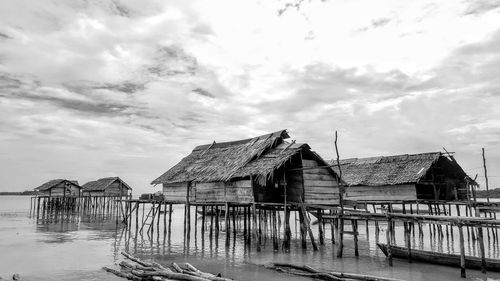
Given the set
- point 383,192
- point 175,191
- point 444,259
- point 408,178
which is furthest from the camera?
point 383,192

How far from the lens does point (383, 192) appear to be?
2534cm

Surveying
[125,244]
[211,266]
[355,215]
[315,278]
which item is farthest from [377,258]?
[125,244]

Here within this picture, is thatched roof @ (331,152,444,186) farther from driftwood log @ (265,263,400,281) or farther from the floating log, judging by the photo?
driftwood log @ (265,263,400,281)

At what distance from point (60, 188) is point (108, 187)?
5.70m

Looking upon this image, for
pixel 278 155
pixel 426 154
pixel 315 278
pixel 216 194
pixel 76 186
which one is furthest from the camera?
pixel 76 186

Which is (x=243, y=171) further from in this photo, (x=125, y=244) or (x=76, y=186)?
(x=76, y=186)

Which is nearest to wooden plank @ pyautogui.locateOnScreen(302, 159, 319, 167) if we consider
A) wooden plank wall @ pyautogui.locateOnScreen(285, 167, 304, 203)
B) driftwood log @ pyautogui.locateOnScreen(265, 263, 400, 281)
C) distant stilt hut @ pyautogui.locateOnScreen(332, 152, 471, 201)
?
wooden plank wall @ pyautogui.locateOnScreen(285, 167, 304, 203)

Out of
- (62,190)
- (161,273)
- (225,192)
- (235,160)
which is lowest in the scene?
(161,273)

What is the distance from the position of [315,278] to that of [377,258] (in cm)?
569

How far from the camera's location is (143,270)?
1266 centimetres

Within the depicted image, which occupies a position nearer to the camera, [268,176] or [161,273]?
[161,273]

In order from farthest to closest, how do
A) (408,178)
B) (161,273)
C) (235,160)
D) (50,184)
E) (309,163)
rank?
(50,184) < (408,178) < (235,160) < (309,163) < (161,273)

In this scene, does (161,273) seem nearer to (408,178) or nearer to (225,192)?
(225,192)

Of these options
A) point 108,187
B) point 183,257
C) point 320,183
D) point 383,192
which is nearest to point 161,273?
point 183,257
